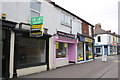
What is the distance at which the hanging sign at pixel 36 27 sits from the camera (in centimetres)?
851

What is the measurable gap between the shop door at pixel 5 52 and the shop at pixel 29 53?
0.61m

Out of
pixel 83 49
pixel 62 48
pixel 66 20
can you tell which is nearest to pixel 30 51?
pixel 62 48

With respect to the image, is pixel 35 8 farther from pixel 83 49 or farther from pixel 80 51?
pixel 83 49

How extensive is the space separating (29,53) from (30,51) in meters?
0.17

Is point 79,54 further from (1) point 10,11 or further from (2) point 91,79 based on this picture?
(1) point 10,11

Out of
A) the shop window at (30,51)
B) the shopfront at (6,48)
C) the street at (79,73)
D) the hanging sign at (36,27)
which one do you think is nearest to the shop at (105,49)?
the street at (79,73)

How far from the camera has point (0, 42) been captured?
24.2 ft

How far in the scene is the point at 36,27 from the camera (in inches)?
343

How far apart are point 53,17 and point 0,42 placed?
231 inches

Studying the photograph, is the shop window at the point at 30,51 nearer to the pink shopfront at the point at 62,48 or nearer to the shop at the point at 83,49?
the pink shopfront at the point at 62,48

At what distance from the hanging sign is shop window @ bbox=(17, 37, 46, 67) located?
80 cm

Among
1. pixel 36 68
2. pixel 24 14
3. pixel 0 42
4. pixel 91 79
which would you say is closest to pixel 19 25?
pixel 24 14

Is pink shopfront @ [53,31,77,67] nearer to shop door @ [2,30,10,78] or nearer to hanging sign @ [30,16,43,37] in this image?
hanging sign @ [30,16,43,37]

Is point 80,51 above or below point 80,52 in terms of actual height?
above
